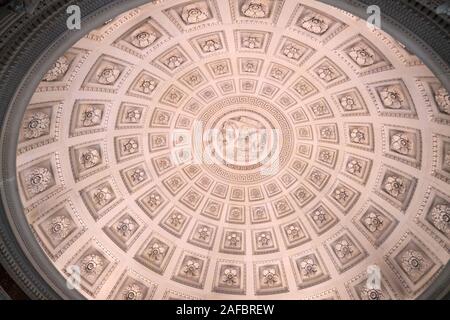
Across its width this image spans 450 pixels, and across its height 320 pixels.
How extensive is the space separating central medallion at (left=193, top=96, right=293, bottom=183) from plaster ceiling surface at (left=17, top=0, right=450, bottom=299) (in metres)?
0.08

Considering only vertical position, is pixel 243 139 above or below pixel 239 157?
above

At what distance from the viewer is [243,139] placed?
2334cm

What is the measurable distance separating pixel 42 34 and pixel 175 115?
1062 centimetres

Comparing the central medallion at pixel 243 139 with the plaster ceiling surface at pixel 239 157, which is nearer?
the plaster ceiling surface at pixel 239 157

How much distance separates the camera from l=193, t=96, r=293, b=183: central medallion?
22.5 meters

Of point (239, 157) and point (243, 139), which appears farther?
point (239, 157)

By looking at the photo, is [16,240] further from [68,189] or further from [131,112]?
[131,112]

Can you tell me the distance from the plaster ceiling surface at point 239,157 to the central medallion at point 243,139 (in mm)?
75

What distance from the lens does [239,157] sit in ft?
77.9

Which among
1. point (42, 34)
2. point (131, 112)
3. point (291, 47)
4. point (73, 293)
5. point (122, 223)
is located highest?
point (291, 47)

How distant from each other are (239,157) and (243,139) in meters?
1.00

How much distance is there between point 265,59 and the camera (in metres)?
19.4

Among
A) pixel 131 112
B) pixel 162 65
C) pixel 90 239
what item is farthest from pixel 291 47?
pixel 90 239

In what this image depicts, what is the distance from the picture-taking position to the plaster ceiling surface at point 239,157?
16.1 meters
